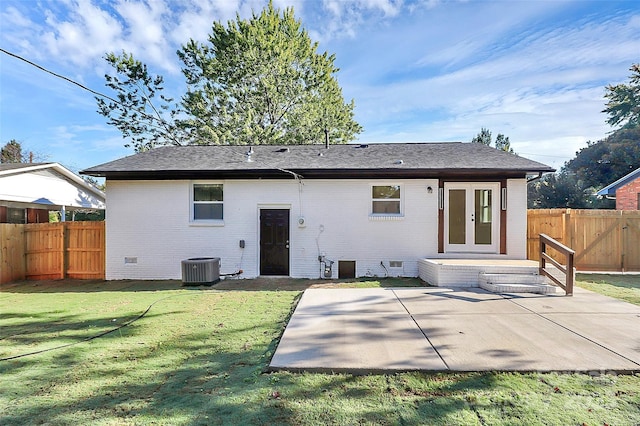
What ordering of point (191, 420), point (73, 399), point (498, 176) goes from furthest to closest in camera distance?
1. point (498, 176)
2. point (73, 399)
3. point (191, 420)

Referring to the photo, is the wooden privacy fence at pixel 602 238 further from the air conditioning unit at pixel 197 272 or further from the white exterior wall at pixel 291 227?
the air conditioning unit at pixel 197 272

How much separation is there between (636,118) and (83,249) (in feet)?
127

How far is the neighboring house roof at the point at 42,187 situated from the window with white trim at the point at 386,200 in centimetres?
1479

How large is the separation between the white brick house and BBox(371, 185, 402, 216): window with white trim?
3 centimetres

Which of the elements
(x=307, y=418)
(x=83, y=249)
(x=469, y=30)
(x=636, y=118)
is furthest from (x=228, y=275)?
(x=636, y=118)

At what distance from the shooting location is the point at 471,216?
9.55m

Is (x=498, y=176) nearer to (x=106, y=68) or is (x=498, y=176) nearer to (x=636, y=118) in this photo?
(x=106, y=68)

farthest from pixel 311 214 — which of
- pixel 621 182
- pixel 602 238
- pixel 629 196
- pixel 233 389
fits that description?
pixel 629 196

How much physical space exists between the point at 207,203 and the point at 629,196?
18.0m

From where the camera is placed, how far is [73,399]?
117 inches

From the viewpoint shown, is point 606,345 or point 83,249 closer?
point 606,345

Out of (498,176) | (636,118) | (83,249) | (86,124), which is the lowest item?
(83,249)

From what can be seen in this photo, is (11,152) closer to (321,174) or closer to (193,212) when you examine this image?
(193,212)

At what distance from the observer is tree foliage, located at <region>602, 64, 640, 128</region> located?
2575cm
